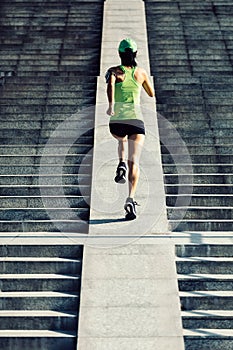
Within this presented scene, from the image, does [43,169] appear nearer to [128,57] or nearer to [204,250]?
[128,57]

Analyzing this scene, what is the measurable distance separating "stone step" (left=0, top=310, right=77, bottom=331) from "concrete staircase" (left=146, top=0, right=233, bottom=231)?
2301 millimetres

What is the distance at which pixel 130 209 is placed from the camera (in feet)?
34.9

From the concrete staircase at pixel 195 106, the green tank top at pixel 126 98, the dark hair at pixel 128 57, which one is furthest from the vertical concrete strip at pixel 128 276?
the dark hair at pixel 128 57

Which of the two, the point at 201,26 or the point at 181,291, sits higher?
the point at 201,26

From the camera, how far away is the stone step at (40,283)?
32.2 ft

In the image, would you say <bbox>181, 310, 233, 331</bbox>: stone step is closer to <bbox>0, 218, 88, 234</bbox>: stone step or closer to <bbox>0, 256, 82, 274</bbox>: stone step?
<bbox>0, 256, 82, 274</bbox>: stone step

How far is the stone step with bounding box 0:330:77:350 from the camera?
9.05m

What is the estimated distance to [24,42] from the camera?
18.3 metres

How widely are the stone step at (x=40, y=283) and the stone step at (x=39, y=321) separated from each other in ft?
1.43

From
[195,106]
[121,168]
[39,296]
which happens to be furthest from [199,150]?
[39,296]

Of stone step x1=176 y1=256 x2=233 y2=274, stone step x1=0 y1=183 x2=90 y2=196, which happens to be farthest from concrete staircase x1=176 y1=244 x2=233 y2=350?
stone step x1=0 y1=183 x2=90 y2=196

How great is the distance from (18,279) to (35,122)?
462cm

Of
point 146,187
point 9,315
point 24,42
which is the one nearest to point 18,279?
point 9,315

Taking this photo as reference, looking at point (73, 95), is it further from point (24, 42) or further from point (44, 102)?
point (24, 42)
